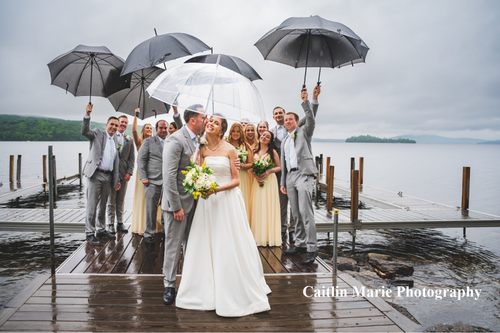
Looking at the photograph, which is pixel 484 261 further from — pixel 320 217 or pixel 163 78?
pixel 163 78

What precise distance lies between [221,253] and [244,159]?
2718 mm

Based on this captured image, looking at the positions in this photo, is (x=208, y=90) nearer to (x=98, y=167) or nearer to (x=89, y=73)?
(x=98, y=167)

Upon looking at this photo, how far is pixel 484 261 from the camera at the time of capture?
987 cm

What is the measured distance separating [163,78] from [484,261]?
10.4m

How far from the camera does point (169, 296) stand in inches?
145

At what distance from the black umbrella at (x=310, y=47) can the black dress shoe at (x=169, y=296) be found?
343 centimetres

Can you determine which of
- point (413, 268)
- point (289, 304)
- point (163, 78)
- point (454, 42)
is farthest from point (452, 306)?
point (454, 42)

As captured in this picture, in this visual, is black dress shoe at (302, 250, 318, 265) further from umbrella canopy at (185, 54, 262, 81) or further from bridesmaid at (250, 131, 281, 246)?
umbrella canopy at (185, 54, 262, 81)

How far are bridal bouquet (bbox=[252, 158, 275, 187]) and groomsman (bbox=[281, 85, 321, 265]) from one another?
29 cm

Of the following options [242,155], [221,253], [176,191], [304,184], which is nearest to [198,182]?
[176,191]

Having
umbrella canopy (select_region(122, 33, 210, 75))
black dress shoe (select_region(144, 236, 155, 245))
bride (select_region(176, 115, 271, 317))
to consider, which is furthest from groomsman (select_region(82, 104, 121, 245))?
bride (select_region(176, 115, 271, 317))

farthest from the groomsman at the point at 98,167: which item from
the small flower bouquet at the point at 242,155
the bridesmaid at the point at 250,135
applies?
the bridesmaid at the point at 250,135

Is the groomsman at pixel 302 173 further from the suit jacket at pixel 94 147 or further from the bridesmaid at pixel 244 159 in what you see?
the suit jacket at pixel 94 147

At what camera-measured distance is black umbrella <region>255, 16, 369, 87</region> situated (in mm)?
4906
